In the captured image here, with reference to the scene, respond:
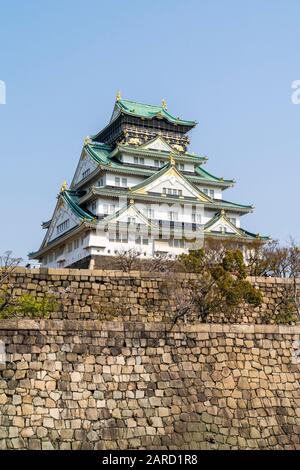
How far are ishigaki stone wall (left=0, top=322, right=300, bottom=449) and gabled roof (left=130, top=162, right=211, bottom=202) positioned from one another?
23252mm

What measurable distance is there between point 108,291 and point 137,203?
19.4 metres

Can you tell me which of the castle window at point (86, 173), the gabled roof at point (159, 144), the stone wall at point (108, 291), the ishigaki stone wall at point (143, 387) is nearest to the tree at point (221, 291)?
the stone wall at point (108, 291)

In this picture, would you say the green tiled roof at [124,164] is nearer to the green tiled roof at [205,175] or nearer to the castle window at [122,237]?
the green tiled roof at [205,175]

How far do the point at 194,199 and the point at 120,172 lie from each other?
4.98 m

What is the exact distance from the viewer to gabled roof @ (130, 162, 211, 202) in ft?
114

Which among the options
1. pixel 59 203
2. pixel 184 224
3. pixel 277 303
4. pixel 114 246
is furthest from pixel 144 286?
pixel 59 203

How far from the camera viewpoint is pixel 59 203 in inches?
1494

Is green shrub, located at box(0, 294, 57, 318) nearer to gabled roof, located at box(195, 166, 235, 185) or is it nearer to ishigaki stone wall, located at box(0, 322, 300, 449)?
ishigaki stone wall, located at box(0, 322, 300, 449)

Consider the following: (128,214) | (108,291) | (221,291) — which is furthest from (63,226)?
(221,291)

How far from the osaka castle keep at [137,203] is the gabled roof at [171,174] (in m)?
0.06

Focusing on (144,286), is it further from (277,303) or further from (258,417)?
(258,417)

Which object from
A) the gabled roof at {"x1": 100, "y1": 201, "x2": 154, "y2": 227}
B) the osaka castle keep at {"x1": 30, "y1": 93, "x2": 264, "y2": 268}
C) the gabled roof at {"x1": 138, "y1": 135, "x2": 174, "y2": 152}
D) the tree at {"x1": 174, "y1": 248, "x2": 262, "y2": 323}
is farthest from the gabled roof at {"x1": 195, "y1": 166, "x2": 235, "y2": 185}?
the tree at {"x1": 174, "y1": 248, "x2": 262, "y2": 323}

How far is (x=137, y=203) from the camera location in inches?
1358

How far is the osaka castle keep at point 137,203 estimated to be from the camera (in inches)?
1304
